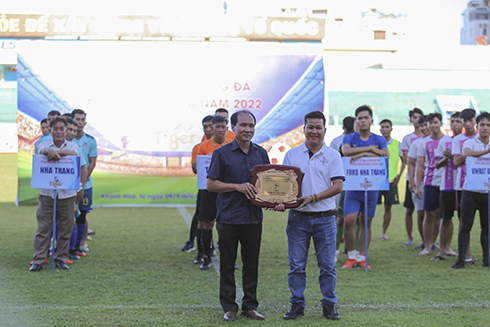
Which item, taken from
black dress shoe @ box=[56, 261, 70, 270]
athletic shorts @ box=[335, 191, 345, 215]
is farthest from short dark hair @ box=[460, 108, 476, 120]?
black dress shoe @ box=[56, 261, 70, 270]

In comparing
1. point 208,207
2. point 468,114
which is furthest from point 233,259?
point 468,114

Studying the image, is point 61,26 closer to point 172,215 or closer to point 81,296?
point 172,215

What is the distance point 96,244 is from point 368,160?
14.2ft

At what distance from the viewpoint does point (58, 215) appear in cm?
666

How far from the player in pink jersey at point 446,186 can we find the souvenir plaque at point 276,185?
337 cm

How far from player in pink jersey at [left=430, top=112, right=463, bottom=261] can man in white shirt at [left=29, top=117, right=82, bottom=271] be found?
4561 mm

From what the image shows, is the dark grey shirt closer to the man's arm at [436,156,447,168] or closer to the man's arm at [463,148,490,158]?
the man's arm at [463,148,490,158]

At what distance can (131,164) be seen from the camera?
13484 millimetres

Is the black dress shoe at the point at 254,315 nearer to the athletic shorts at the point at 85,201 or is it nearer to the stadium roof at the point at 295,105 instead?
the athletic shorts at the point at 85,201

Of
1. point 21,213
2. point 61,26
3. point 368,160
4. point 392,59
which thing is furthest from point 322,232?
point 392,59

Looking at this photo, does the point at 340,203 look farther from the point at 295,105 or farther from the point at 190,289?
→ the point at 295,105

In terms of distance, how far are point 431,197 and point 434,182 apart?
0.78ft

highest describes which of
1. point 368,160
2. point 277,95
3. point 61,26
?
point 61,26

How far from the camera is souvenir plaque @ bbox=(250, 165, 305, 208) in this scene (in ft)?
14.1
